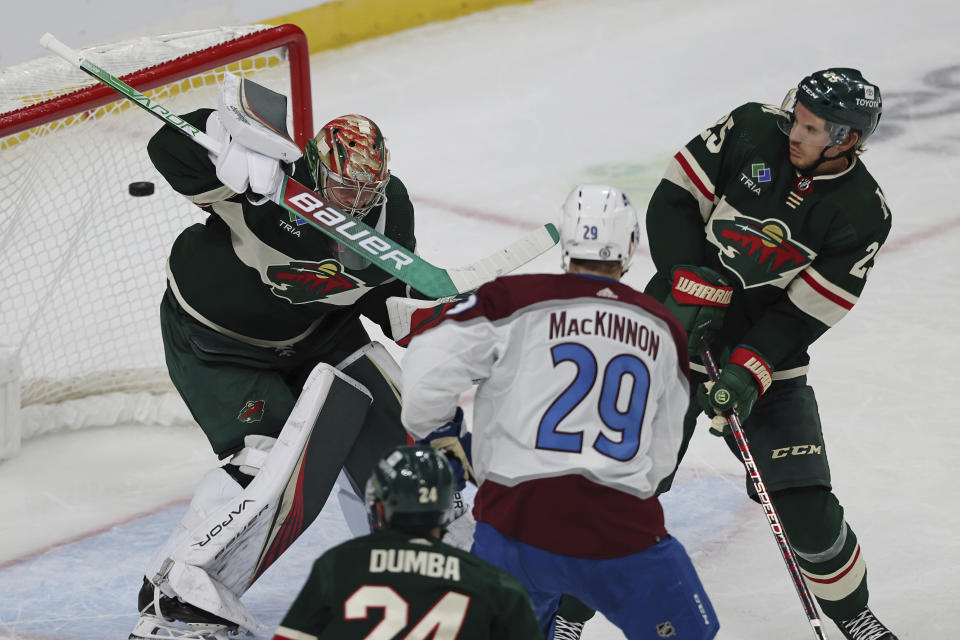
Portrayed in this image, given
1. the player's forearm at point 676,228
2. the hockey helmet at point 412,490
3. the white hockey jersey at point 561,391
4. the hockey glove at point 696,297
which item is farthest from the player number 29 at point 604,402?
the player's forearm at point 676,228

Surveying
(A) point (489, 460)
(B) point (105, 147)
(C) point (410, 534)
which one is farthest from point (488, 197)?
(C) point (410, 534)

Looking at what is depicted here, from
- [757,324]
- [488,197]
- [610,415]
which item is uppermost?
[610,415]

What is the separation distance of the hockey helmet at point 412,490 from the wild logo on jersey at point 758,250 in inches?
49.8

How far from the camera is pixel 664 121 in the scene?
19.1 feet

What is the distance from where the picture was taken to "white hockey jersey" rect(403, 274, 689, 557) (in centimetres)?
217

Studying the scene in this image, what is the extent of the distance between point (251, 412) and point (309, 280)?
11.8 inches

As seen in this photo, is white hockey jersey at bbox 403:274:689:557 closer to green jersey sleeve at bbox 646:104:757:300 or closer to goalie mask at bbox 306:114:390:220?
goalie mask at bbox 306:114:390:220

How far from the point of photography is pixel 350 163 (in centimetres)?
276

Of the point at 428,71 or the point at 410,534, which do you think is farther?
the point at 428,71

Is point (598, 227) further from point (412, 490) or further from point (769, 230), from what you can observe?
point (769, 230)

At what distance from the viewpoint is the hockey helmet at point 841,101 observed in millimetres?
2715

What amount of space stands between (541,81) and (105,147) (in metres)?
2.53

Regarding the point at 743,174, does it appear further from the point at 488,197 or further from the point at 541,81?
the point at 541,81

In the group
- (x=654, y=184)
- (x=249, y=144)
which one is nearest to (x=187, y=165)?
(x=249, y=144)
